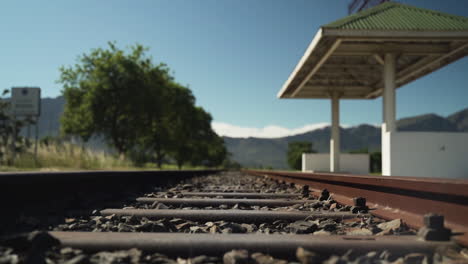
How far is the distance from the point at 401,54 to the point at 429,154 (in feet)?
15.9

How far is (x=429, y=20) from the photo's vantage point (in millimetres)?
15641

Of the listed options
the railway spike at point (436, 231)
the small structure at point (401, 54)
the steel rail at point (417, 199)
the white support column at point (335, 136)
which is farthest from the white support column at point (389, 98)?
the railway spike at point (436, 231)

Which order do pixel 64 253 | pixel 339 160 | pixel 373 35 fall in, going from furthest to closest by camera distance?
pixel 339 160 < pixel 373 35 < pixel 64 253

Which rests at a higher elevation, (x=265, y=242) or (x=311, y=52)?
(x=311, y=52)

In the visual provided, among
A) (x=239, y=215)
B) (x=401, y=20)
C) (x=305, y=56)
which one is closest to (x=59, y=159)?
(x=305, y=56)

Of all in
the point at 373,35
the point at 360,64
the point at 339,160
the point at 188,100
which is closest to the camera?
the point at 373,35

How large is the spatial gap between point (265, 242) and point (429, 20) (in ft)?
56.4

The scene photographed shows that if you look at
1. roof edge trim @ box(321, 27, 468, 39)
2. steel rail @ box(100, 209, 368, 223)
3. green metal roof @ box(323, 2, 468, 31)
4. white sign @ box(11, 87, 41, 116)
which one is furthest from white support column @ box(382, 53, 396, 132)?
white sign @ box(11, 87, 41, 116)

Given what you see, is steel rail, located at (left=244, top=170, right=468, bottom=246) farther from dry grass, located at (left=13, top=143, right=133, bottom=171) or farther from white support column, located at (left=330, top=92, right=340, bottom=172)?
white support column, located at (left=330, top=92, right=340, bottom=172)

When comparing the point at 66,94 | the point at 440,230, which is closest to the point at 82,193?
Result: the point at 440,230

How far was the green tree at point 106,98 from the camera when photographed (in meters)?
30.3

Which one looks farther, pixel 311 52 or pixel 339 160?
pixel 339 160

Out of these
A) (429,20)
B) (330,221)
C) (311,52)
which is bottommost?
(330,221)

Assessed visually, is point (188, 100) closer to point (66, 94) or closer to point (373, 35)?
point (66, 94)
